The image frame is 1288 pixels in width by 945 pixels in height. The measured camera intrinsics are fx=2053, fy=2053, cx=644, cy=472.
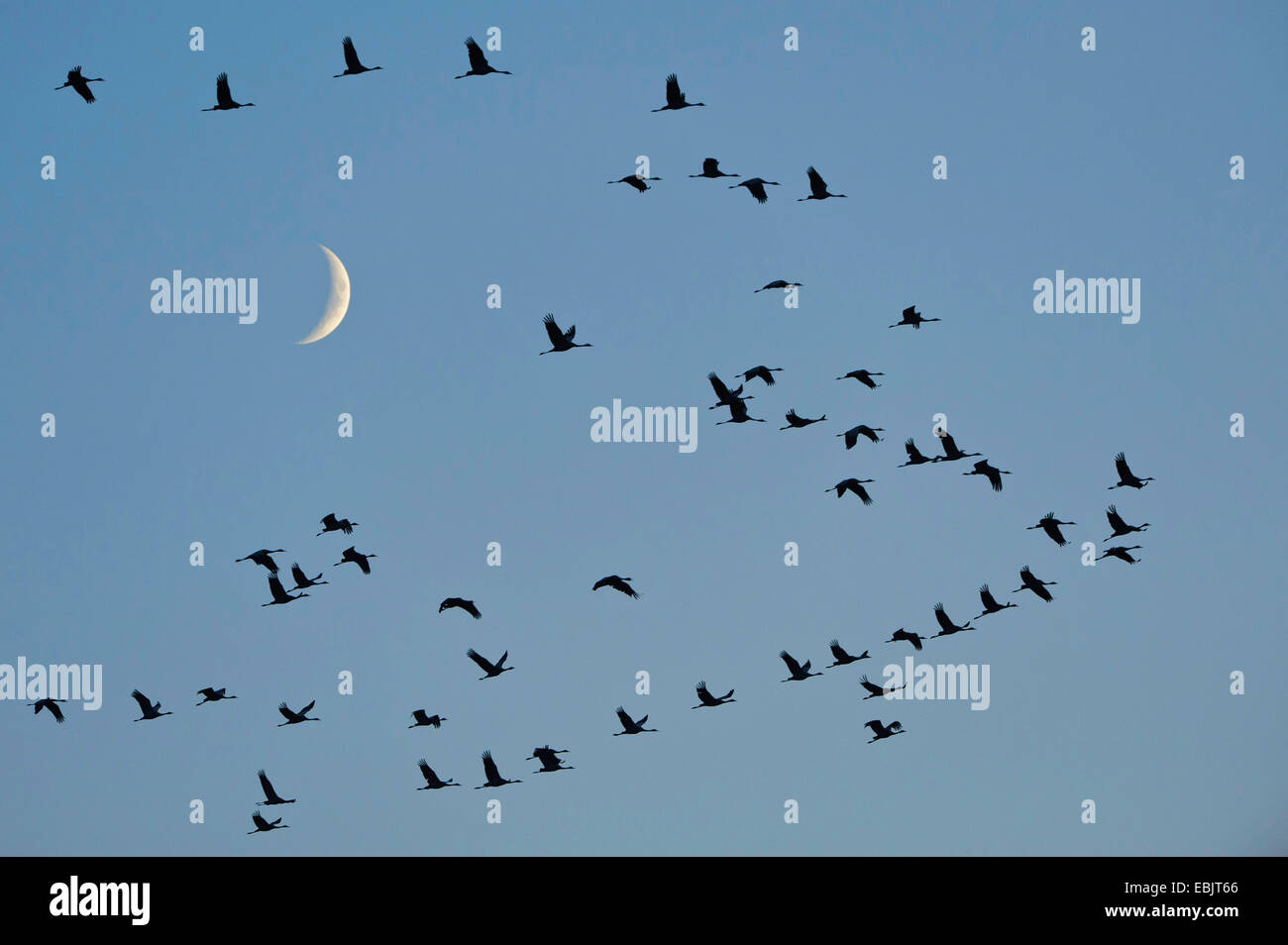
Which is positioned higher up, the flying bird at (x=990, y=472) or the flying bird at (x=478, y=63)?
the flying bird at (x=478, y=63)

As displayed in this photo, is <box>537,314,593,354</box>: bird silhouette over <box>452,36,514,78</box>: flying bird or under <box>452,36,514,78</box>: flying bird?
under

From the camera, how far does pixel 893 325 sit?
5778cm

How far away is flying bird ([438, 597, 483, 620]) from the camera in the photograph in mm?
55900

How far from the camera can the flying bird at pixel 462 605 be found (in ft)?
183

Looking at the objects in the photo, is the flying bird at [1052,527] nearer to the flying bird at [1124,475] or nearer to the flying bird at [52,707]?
the flying bird at [1124,475]

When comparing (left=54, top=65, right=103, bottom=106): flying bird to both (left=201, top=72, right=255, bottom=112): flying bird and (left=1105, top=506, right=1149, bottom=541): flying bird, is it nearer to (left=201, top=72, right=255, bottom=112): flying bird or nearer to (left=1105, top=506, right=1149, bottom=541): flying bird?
(left=201, top=72, right=255, bottom=112): flying bird

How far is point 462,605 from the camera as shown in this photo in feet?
184

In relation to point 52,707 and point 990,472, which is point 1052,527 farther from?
point 52,707

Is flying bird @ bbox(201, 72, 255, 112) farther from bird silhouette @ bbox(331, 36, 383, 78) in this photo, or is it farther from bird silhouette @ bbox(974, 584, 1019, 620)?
bird silhouette @ bbox(974, 584, 1019, 620)
